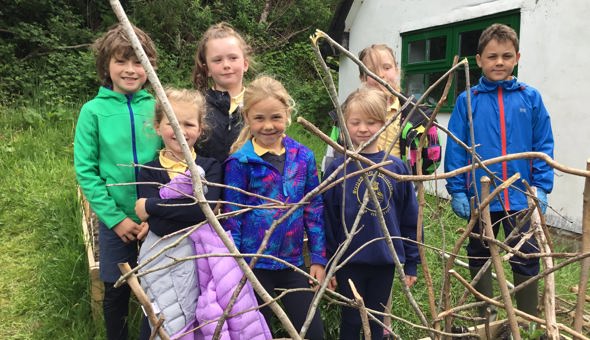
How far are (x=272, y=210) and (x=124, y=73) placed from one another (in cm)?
102

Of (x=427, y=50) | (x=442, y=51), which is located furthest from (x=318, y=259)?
(x=427, y=50)

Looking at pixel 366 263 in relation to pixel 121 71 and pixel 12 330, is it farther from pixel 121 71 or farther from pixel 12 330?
pixel 12 330

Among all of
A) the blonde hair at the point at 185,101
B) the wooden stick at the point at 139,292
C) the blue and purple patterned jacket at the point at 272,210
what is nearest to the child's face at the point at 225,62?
the blonde hair at the point at 185,101

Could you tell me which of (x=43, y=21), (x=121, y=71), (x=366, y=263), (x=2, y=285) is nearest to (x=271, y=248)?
(x=366, y=263)

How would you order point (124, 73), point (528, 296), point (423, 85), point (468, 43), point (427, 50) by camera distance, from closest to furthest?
point (124, 73) → point (528, 296) → point (468, 43) → point (427, 50) → point (423, 85)

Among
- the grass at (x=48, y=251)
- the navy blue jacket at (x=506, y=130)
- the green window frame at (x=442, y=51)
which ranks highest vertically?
the green window frame at (x=442, y=51)

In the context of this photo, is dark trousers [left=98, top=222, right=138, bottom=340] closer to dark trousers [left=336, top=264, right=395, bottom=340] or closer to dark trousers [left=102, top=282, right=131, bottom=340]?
dark trousers [left=102, top=282, right=131, bottom=340]

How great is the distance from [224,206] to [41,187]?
365cm

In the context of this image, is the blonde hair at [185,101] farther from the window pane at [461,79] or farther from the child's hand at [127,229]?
the window pane at [461,79]

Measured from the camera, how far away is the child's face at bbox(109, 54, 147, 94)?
228 cm

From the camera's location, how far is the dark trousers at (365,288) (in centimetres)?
221

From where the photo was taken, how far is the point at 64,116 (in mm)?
7438

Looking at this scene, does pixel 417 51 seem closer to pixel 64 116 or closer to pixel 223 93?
pixel 223 93

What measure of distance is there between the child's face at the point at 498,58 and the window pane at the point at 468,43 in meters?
3.41
